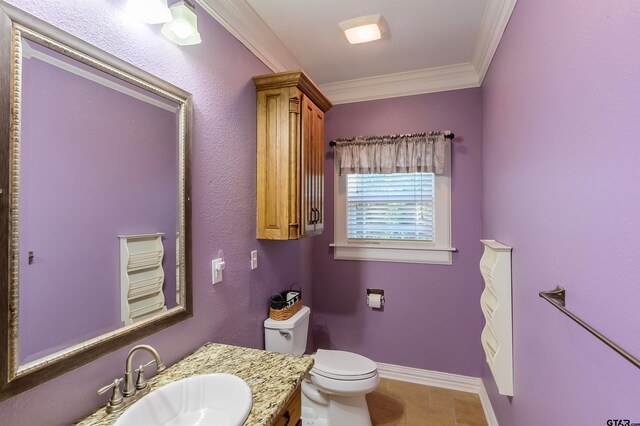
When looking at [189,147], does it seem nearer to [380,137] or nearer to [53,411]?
[53,411]

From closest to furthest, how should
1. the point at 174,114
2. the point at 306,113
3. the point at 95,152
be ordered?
the point at 95,152 → the point at 174,114 → the point at 306,113

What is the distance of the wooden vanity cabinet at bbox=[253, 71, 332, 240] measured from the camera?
72.5 inches

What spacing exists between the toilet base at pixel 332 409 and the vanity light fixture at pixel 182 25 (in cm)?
206

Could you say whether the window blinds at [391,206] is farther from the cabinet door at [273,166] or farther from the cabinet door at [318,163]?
the cabinet door at [273,166]

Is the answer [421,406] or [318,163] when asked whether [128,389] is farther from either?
[421,406]

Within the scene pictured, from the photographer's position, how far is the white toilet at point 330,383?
5.96ft

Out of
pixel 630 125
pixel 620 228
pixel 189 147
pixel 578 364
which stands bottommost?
pixel 578 364

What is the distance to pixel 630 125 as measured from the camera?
666mm

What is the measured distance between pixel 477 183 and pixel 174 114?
2296 millimetres

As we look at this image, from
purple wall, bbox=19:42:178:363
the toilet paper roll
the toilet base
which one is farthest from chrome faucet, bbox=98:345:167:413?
the toilet paper roll

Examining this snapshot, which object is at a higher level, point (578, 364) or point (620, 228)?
point (620, 228)

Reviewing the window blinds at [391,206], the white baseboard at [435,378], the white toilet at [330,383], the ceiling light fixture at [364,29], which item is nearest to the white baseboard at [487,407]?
the white baseboard at [435,378]

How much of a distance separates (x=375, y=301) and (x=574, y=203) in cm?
194

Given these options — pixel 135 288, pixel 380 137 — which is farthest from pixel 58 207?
pixel 380 137
